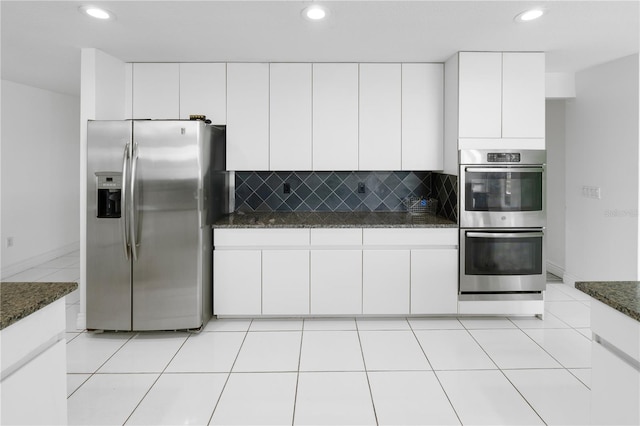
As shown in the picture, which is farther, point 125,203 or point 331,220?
point 331,220

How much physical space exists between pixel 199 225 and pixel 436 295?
1.99 meters

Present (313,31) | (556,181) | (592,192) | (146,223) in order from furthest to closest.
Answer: (556,181) → (592,192) → (146,223) → (313,31)

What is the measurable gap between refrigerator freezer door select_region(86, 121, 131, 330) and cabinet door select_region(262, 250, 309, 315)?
3.43 feet

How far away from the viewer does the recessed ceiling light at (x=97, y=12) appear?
262cm

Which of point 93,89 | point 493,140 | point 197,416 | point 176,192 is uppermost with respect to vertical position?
point 93,89

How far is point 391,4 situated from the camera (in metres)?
2.59

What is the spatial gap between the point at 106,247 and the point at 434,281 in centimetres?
258

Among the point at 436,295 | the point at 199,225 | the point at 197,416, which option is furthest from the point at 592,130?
the point at 197,416

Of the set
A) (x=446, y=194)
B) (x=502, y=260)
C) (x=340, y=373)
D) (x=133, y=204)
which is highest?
(x=446, y=194)

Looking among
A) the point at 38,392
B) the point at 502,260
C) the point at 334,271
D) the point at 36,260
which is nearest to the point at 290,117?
the point at 334,271

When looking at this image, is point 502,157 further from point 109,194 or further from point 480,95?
point 109,194

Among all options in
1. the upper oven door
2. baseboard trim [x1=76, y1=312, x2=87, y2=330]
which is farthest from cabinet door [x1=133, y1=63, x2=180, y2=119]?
the upper oven door

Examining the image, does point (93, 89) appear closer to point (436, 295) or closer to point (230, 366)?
point (230, 366)

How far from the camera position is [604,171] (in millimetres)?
4008
